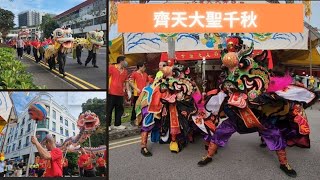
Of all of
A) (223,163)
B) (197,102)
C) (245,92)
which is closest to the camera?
(245,92)

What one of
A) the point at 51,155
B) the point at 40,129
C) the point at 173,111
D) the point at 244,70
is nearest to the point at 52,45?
the point at 40,129

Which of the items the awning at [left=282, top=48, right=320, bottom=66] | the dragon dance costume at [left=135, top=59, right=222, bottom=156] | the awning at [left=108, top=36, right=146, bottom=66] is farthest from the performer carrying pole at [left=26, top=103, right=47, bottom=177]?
the awning at [left=282, top=48, right=320, bottom=66]

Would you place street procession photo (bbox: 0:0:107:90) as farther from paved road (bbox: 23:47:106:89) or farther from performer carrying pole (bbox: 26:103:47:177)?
performer carrying pole (bbox: 26:103:47:177)

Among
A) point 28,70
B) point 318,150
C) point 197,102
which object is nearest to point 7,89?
point 28,70

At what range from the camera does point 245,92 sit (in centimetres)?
224

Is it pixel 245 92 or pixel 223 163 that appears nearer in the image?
pixel 245 92

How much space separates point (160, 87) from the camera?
2549mm

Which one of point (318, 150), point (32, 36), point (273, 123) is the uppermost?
point (32, 36)

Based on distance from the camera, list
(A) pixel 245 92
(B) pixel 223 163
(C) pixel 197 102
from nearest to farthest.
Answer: (A) pixel 245 92 < (B) pixel 223 163 < (C) pixel 197 102

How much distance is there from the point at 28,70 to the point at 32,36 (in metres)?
0.25

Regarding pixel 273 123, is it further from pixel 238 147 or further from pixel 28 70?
pixel 28 70

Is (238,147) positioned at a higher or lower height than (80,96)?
lower

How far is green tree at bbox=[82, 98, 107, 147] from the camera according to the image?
2336 mm

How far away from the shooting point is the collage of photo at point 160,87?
216 cm
